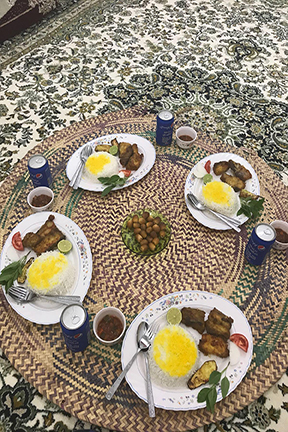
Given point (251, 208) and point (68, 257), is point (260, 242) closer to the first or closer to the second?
point (251, 208)

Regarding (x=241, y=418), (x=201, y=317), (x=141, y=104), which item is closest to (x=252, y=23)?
(x=141, y=104)

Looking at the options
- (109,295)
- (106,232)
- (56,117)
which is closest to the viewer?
(109,295)

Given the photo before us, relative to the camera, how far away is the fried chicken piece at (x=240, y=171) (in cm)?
234

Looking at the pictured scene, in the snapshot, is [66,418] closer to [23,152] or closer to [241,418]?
[241,418]

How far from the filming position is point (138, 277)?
6.56 ft

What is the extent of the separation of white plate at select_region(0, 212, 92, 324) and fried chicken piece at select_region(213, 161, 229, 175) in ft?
3.47

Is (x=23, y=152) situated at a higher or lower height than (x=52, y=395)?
higher

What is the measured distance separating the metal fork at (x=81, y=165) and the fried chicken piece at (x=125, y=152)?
0.22 meters

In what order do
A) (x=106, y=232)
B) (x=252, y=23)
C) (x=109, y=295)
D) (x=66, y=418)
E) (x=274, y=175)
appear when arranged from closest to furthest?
1. (x=66, y=418)
2. (x=109, y=295)
3. (x=106, y=232)
4. (x=274, y=175)
5. (x=252, y=23)

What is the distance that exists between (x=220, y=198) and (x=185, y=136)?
72 centimetres

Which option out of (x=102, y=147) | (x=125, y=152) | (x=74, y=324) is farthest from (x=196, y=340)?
(x=102, y=147)

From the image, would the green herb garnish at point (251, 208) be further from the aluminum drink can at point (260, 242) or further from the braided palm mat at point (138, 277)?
the aluminum drink can at point (260, 242)

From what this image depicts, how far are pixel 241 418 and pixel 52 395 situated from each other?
93 cm

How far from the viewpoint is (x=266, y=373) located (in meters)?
1.70
